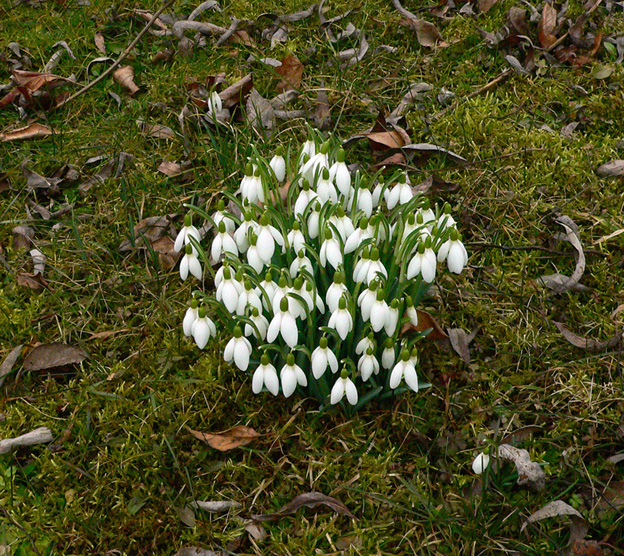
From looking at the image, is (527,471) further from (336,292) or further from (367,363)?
(336,292)

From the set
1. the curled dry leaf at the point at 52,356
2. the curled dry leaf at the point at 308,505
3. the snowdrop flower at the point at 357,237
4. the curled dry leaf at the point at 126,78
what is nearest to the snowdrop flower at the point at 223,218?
the snowdrop flower at the point at 357,237

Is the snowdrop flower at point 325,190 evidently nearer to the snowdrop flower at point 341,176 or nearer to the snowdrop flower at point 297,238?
the snowdrop flower at point 341,176

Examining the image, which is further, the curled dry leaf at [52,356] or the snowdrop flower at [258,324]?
the curled dry leaf at [52,356]

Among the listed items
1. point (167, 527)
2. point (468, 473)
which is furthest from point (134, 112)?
point (468, 473)

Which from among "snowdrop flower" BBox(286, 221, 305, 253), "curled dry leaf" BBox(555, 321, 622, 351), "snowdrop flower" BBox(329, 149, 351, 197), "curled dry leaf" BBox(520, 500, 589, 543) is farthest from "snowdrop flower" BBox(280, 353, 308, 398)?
"curled dry leaf" BBox(555, 321, 622, 351)

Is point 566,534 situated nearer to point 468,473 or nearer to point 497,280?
point 468,473

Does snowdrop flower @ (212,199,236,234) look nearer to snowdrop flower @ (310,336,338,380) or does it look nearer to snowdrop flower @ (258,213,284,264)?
snowdrop flower @ (258,213,284,264)

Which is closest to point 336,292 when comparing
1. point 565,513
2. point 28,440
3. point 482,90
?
point 565,513
